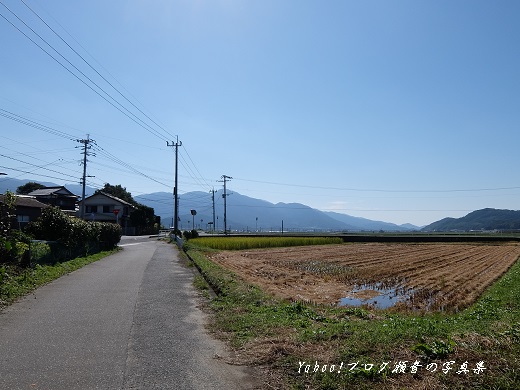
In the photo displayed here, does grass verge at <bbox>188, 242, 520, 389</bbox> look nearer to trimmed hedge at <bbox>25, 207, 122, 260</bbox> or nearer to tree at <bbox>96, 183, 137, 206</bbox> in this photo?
trimmed hedge at <bbox>25, 207, 122, 260</bbox>

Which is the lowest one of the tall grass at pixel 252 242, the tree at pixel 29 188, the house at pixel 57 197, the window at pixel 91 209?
the tall grass at pixel 252 242

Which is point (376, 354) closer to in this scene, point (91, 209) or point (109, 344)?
point (109, 344)

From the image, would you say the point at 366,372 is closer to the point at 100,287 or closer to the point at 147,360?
the point at 147,360

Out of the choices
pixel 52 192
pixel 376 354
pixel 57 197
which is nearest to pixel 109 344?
pixel 376 354

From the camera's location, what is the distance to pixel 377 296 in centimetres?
1408

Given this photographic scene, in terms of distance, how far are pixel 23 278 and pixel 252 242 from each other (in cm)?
3293

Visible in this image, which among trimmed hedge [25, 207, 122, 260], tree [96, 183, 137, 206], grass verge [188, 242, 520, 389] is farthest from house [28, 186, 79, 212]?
grass verge [188, 242, 520, 389]

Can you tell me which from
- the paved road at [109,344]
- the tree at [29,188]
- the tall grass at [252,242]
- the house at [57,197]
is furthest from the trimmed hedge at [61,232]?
the tree at [29,188]

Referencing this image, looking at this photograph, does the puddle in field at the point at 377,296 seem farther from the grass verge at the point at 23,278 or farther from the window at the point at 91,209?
the window at the point at 91,209

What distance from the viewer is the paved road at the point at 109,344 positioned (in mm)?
4624

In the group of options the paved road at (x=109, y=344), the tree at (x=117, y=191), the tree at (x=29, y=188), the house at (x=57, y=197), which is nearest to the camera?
the paved road at (x=109, y=344)

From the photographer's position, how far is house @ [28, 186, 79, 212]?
58.2 meters

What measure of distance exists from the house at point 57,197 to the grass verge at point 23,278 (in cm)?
4824

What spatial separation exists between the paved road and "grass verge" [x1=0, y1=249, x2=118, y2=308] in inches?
14.0
